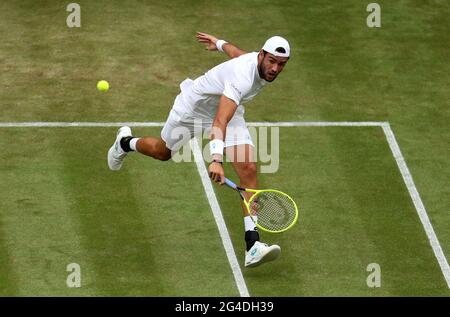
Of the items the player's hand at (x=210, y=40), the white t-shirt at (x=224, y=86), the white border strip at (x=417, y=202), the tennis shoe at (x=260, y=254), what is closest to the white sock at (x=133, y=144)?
the white t-shirt at (x=224, y=86)

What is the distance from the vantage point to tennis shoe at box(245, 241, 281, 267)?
58.0ft

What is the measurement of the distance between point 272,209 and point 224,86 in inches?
65.6

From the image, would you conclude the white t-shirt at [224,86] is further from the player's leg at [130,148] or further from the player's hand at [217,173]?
the player's hand at [217,173]

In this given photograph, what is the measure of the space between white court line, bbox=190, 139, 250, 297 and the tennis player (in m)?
0.26

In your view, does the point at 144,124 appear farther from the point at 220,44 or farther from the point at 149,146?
the point at 220,44

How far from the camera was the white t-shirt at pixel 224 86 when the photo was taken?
58.1 ft

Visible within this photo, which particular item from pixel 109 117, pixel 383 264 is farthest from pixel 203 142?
pixel 383 264

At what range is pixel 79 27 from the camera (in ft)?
80.1

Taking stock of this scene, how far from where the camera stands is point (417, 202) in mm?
19953

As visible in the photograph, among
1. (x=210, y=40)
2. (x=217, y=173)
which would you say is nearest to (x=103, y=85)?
(x=210, y=40)

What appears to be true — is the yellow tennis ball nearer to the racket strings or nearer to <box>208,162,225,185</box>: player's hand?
the racket strings

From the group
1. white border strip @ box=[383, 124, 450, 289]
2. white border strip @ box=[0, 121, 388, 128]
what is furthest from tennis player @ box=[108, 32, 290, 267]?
white border strip @ box=[383, 124, 450, 289]

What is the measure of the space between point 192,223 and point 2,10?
7435mm

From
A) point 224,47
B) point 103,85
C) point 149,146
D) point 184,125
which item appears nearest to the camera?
point 184,125
